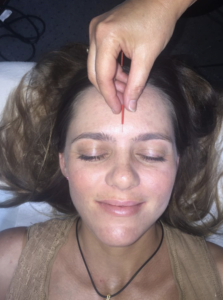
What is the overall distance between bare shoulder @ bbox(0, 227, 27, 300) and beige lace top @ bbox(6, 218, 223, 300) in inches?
1.3

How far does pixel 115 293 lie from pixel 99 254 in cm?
16

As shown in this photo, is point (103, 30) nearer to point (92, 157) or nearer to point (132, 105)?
point (132, 105)

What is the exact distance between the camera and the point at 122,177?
104 centimetres

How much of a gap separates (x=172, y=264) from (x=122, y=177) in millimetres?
499

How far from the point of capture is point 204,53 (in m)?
2.50

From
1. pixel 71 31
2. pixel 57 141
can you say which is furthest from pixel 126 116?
pixel 71 31

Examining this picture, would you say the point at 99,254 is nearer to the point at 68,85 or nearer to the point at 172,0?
the point at 68,85

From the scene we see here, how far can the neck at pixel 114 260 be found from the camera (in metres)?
1.28

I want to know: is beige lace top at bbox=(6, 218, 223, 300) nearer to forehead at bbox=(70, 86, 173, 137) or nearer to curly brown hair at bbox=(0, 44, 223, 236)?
curly brown hair at bbox=(0, 44, 223, 236)

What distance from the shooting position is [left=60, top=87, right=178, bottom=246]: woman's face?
107 cm

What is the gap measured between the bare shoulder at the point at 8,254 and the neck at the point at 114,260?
0.28 meters

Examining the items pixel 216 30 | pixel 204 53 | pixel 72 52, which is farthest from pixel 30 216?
pixel 216 30

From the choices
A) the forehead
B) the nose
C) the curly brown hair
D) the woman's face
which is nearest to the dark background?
the curly brown hair

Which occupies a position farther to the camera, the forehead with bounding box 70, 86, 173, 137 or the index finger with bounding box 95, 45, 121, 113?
the forehead with bounding box 70, 86, 173, 137
